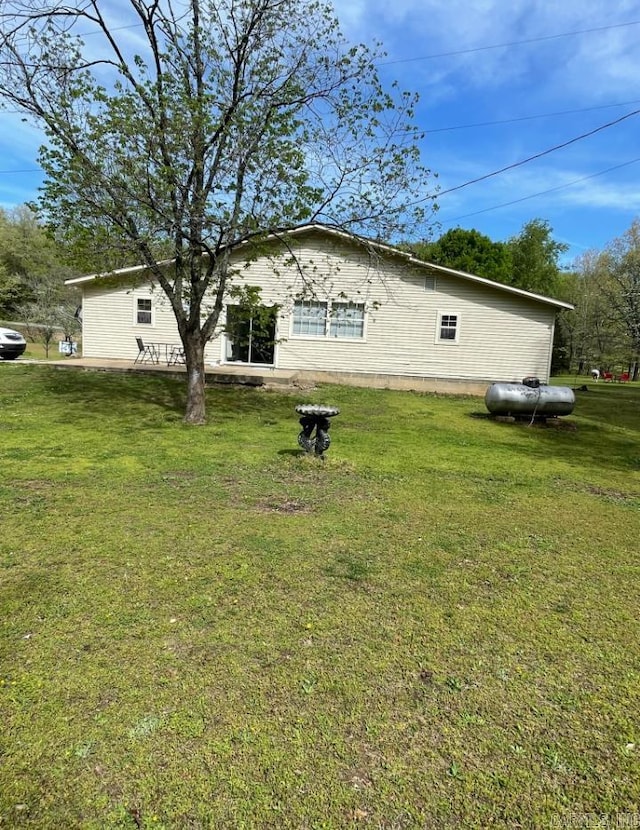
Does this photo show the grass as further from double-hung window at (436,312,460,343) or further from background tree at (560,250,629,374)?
background tree at (560,250,629,374)

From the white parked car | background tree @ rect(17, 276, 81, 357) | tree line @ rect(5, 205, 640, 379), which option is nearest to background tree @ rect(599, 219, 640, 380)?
tree line @ rect(5, 205, 640, 379)

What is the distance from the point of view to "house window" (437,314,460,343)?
51.4ft

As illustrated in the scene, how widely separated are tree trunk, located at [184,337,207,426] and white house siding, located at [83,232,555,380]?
264 inches

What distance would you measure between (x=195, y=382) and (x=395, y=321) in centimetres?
859

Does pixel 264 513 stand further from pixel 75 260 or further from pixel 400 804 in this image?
Answer: pixel 75 260

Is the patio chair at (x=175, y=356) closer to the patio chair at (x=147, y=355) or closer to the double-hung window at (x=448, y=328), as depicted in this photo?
the patio chair at (x=147, y=355)

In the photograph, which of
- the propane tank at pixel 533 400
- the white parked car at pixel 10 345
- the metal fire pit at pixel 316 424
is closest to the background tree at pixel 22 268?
the white parked car at pixel 10 345

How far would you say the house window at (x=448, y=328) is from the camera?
1566 cm

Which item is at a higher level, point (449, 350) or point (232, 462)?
point (449, 350)

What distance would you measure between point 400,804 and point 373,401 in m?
11.4

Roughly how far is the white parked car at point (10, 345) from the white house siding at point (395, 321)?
4.96 meters

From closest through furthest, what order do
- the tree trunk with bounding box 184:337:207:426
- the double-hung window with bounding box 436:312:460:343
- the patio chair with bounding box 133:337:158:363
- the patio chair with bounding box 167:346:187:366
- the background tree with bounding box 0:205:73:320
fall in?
the tree trunk with bounding box 184:337:207:426, the double-hung window with bounding box 436:312:460:343, the patio chair with bounding box 133:337:158:363, the patio chair with bounding box 167:346:187:366, the background tree with bounding box 0:205:73:320

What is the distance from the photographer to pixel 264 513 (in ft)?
15.3

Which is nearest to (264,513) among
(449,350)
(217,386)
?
(217,386)
